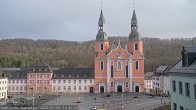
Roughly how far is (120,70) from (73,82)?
503 inches

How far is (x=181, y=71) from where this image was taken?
20.2 m

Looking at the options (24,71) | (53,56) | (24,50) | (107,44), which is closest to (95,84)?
(107,44)

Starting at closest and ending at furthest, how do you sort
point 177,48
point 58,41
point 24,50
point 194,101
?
point 194,101
point 177,48
point 24,50
point 58,41

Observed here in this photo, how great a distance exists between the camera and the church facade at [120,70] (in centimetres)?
7862

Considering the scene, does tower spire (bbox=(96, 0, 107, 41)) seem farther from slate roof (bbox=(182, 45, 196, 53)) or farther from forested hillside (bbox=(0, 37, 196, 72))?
slate roof (bbox=(182, 45, 196, 53))

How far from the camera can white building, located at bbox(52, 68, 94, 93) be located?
264ft

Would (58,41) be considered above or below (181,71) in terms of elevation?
above

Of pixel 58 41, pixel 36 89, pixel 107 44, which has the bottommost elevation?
pixel 36 89

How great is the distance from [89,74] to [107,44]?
944cm

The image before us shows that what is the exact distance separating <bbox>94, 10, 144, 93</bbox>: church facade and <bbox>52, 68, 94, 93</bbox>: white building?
6.97ft

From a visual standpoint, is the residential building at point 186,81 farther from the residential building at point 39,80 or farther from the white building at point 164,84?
the residential building at point 39,80

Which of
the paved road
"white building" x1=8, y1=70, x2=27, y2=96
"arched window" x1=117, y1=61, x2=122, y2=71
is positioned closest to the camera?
the paved road

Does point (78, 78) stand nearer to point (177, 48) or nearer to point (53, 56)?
point (53, 56)

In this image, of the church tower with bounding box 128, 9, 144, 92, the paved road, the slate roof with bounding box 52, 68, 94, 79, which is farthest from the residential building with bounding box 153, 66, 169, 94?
the paved road
